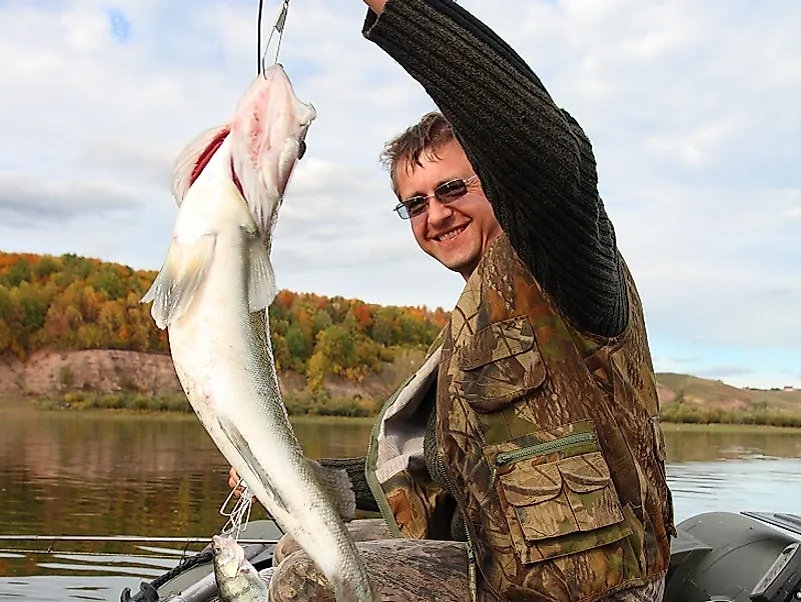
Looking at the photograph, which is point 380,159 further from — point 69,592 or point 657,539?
point 69,592

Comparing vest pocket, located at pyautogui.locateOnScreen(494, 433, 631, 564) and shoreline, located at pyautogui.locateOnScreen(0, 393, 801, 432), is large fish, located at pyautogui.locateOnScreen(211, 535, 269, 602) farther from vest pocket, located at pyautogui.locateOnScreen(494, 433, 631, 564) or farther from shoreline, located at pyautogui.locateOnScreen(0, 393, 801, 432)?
shoreline, located at pyautogui.locateOnScreen(0, 393, 801, 432)

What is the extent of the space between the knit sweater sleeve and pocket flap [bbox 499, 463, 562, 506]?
51 cm

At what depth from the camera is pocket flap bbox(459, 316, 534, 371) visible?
272cm

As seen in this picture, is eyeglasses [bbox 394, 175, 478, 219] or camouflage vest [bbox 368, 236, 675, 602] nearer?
camouflage vest [bbox 368, 236, 675, 602]

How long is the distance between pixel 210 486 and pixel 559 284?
18.7 m

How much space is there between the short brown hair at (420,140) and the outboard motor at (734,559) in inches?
92.7

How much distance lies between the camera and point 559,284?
259cm

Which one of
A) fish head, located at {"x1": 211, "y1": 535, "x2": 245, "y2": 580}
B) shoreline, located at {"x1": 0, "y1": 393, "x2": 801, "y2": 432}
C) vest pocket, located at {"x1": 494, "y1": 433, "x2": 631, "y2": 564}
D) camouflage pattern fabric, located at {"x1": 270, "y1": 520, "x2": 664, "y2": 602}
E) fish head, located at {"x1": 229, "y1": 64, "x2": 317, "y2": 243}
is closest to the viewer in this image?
Result: fish head, located at {"x1": 229, "y1": 64, "x2": 317, "y2": 243}

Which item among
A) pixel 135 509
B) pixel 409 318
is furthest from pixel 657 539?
pixel 409 318

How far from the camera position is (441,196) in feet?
11.7

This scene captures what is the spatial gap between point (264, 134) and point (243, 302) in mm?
449

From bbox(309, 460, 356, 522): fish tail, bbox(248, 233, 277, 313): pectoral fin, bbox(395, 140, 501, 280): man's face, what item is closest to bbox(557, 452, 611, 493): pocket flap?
bbox(309, 460, 356, 522): fish tail

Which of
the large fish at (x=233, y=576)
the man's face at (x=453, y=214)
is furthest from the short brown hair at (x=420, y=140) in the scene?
the large fish at (x=233, y=576)

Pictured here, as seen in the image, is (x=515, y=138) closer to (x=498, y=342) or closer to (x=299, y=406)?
(x=498, y=342)
